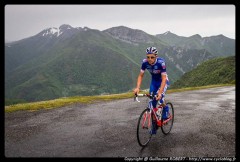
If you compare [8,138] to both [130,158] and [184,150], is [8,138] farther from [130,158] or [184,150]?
[184,150]

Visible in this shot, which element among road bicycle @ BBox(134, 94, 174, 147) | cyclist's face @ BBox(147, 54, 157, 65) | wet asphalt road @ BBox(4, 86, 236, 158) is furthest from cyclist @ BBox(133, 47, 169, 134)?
wet asphalt road @ BBox(4, 86, 236, 158)

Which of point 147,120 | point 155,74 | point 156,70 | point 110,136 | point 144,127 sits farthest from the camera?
point 110,136

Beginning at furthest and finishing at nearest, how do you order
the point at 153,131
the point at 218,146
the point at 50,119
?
the point at 50,119 → the point at 153,131 → the point at 218,146

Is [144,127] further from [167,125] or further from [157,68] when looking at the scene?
[157,68]

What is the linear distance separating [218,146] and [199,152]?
1.14m

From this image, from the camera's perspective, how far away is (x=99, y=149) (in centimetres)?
916

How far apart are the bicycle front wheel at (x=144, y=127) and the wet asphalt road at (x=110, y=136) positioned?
26 cm

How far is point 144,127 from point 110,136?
2017mm

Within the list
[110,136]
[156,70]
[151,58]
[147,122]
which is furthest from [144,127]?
[151,58]

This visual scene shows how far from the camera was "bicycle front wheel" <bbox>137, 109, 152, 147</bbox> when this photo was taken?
9305 millimetres

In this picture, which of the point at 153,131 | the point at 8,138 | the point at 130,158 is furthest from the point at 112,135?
the point at 8,138

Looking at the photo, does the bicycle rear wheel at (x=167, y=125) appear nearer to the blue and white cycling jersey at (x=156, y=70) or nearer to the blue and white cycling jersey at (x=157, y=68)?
the blue and white cycling jersey at (x=156, y=70)

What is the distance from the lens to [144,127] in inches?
374

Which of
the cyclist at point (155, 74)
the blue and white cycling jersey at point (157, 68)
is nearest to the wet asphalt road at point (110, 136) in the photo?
the cyclist at point (155, 74)
